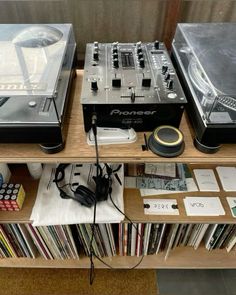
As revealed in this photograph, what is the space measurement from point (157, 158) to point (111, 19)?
711 mm

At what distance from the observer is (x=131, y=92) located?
2.26 feet

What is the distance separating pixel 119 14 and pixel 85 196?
765 mm

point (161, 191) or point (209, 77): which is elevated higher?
point (209, 77)

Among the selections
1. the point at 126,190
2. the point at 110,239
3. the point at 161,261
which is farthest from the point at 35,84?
the point at 161,261

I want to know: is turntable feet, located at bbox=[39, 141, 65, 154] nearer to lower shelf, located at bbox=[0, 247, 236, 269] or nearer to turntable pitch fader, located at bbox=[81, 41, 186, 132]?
turntable pitch fader, located at bbox=[81, 41, 186, 132]

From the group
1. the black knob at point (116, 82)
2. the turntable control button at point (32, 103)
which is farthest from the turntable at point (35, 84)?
the black knob at point (116, 82)

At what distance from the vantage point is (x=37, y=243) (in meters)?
1.05

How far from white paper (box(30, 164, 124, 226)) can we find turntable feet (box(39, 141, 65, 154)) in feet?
0.92

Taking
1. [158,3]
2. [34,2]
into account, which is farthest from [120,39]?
[34,2]

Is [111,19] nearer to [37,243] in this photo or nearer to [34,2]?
[34,2]

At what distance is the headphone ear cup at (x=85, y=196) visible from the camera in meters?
0.86

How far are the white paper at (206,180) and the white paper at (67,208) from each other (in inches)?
12.7

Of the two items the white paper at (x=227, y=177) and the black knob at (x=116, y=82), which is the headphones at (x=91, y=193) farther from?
the white paper at (x=227, y=177)

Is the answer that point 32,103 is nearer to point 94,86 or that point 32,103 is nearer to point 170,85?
point 94,86
